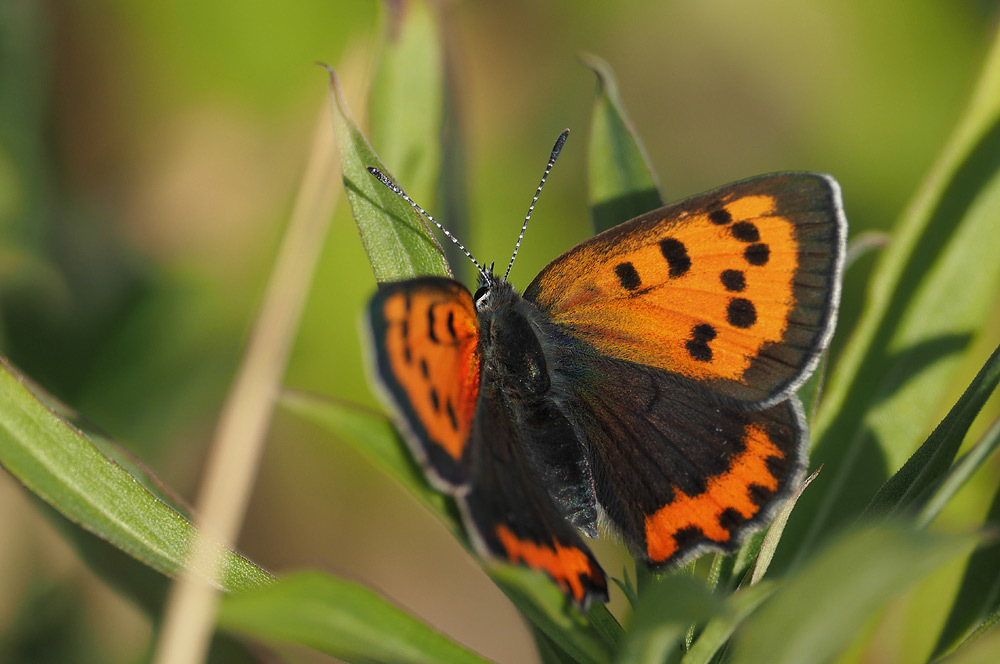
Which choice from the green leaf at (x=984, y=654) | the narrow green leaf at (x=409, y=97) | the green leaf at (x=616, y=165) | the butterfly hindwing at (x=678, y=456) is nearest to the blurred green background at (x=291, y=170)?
the narrow green leaf at (x=409, y=97)

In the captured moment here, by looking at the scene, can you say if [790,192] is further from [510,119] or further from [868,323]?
[510,119]

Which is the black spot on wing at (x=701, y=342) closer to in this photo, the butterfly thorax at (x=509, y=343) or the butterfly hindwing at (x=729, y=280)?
the butterfly hindwing at (x=729, y=280)

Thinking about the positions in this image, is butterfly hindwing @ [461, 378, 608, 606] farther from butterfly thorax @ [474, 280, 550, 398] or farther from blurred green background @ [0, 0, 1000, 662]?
blurred green background @ [0, 0, 1000, 662]

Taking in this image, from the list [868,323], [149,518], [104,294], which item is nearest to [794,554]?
[868,323]

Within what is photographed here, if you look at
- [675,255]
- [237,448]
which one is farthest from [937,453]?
[237,448]

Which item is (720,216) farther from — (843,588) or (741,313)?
(843,588)

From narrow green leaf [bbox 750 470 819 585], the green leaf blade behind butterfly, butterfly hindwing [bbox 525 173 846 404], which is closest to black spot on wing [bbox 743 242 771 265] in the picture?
butterfly hindwing [bbox 525 173 846 404]
